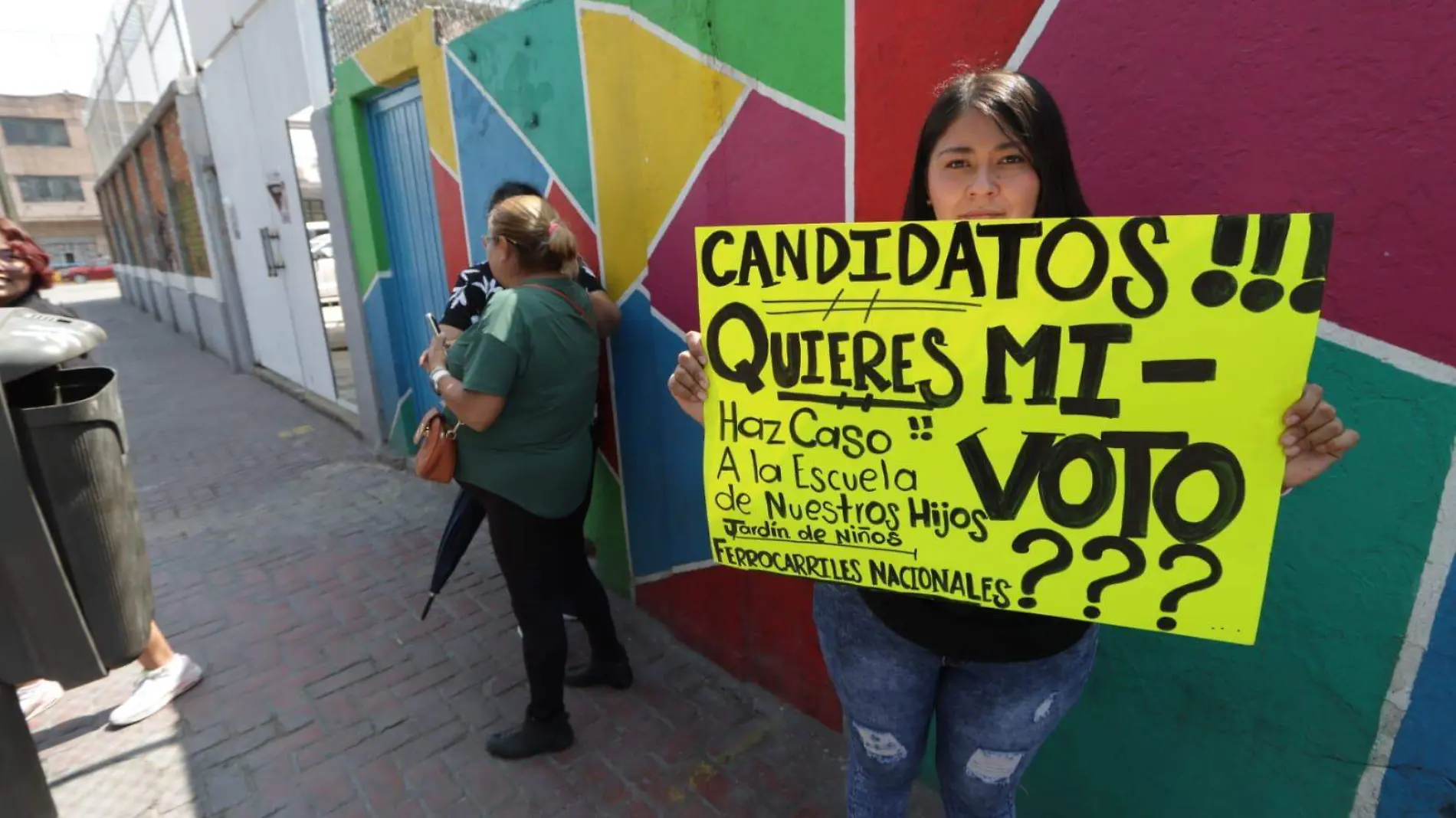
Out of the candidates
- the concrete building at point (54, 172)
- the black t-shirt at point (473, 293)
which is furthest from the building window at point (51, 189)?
the black t-shirt at point (473, 293)

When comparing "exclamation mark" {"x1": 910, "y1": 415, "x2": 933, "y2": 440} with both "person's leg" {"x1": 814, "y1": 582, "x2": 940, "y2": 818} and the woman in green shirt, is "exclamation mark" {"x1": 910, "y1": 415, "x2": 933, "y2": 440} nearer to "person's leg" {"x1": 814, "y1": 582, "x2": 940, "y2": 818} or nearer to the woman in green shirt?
"person's leg" {"x1": 814, "y1": 582, "x2": 940, "y2": 818}

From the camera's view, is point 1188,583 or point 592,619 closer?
point 1188,583

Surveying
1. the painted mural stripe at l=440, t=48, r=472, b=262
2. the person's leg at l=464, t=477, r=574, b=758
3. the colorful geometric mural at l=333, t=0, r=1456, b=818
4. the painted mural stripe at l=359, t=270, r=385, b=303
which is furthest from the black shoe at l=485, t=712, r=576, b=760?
Result: the painted mural stripe at l=359, t=270, r=385, b=303

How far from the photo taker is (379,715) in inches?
120

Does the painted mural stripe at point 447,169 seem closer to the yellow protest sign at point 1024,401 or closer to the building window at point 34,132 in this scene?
the yellow protest sign at point 1024,401

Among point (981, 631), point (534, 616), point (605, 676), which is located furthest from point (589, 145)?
point (981, 631)

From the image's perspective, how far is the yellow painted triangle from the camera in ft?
8.83

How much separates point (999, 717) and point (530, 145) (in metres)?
3.20

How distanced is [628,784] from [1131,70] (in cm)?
258

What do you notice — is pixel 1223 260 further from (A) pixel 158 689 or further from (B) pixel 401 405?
(B) pixel 401 405

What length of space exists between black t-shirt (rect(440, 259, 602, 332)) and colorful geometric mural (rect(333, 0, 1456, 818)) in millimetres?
254

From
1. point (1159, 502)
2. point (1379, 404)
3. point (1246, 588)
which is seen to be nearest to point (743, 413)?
point (1159, 502)

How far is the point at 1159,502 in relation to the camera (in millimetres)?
1354

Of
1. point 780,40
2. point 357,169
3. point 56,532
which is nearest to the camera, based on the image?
point 56,532
